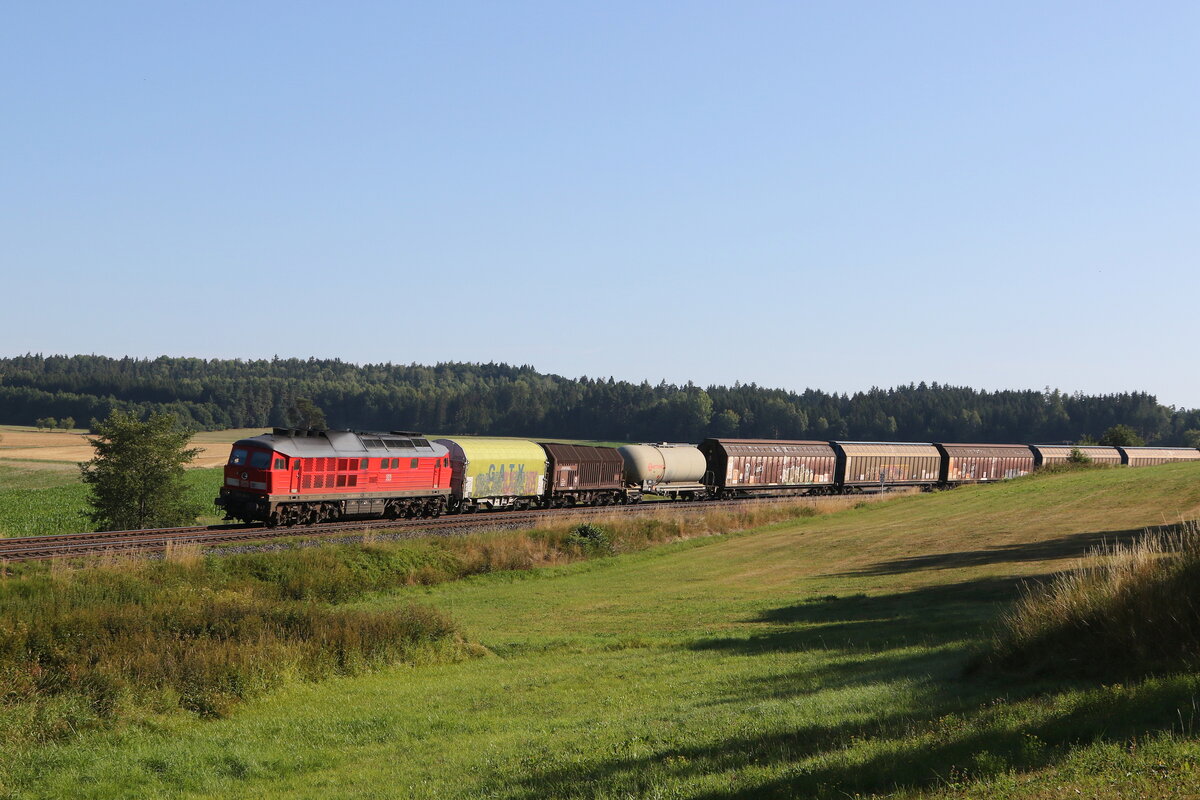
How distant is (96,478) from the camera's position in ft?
197

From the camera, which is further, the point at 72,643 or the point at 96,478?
the point at 96,478

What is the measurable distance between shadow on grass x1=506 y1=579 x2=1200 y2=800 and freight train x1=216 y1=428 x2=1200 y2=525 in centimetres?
3178

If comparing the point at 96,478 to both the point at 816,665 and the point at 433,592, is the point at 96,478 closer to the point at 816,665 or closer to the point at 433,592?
the point at 433,592

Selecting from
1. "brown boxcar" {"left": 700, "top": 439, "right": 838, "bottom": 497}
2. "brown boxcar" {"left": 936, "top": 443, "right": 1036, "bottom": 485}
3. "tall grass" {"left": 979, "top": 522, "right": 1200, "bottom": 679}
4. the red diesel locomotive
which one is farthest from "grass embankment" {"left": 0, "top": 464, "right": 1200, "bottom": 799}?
"brown boxcar" {"left": 936, "top": 443, "right": 1036, "bottom": 485}

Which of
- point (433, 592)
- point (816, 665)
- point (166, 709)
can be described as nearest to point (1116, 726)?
point (816, 665)

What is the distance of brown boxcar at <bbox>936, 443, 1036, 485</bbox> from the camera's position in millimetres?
79500

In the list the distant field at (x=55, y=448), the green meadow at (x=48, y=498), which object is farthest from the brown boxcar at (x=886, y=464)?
the distant field at (x=55, y=448)

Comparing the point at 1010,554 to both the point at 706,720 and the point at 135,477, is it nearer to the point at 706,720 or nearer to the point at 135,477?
the point at 706,720

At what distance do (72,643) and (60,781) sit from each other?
6.49 metres

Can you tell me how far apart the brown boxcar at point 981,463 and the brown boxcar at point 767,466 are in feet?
39.0

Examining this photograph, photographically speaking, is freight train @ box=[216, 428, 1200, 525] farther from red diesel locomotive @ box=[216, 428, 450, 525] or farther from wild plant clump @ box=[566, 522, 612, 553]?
wild plant clump @ box=[566, 522, 612, 553]


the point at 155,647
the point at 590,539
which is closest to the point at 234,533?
the point at 590,539

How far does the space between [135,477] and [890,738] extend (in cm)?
5838

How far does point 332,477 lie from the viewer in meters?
44.7
